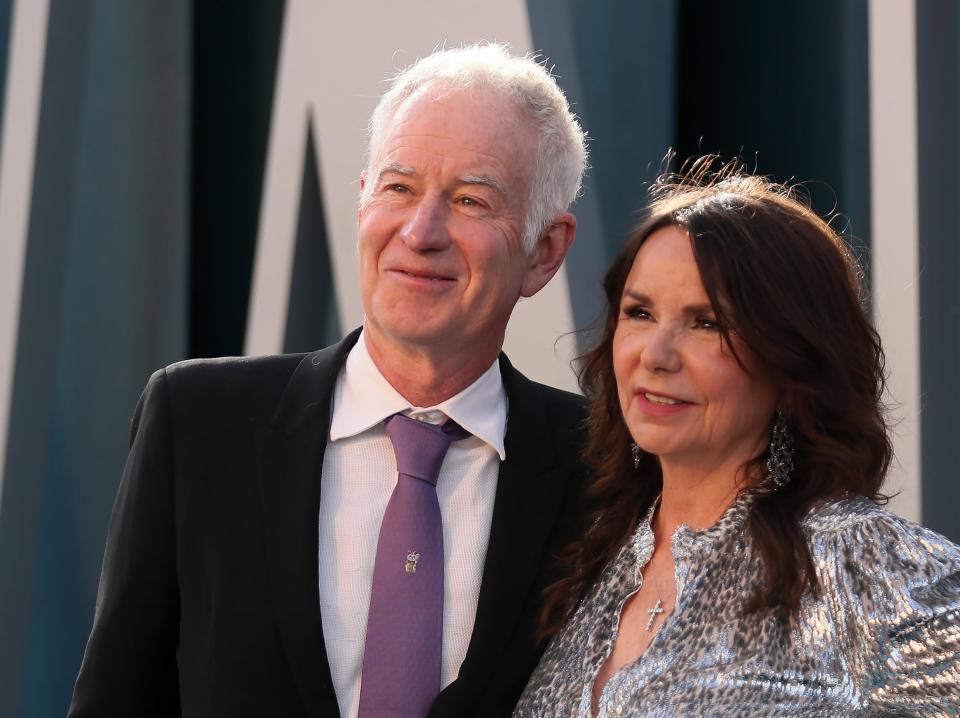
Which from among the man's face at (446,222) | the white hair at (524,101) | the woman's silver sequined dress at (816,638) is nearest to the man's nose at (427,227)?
the man's face at (446,222)

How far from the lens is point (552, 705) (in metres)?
1.91

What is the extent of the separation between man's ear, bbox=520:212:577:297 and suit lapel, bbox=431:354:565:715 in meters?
0.19

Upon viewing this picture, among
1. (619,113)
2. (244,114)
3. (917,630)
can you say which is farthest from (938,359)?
(244,114)

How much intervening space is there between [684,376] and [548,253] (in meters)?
0.57

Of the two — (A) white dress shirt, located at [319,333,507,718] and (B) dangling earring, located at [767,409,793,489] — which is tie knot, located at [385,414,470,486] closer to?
(A) white dress shirt, located at [319,333,507,718]

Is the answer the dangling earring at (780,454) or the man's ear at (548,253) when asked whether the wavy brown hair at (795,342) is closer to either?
the dangling earring at (780,454)

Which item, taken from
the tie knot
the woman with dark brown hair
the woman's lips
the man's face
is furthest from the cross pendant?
the man's face

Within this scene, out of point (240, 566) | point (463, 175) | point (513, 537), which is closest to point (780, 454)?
point (513, 537)

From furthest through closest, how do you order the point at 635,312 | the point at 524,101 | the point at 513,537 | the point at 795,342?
the point at 524,101, the point at 513,537, the point at 635,312, the point at 795,342

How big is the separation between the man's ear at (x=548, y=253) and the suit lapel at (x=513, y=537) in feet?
0.63

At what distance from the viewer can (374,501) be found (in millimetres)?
2066

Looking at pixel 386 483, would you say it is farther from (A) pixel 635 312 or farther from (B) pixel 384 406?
(A) pixel 635 312

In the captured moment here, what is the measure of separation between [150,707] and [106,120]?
2.13m

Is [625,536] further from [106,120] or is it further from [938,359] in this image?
[106,120]
